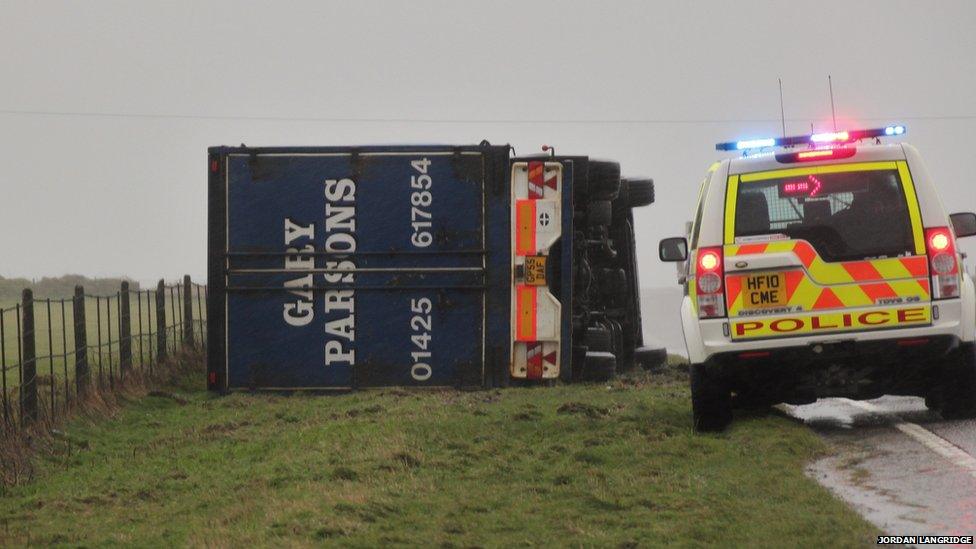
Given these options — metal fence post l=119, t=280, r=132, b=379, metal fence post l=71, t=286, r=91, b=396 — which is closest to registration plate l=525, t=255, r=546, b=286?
metal fence post l=119, t=280, r=132, b=379

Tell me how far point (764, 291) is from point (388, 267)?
6.77 m

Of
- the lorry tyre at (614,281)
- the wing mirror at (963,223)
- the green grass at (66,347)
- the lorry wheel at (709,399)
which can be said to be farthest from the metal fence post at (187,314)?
the wing mirror at (963,223)

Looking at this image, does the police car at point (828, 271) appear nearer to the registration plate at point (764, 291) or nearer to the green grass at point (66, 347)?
the registration plate at point (764, 291)

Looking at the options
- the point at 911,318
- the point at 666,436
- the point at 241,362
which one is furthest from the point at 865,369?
the point at 241,362

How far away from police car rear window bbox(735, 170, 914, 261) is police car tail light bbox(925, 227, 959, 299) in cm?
16

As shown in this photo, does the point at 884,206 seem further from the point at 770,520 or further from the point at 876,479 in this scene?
the point at 770,520

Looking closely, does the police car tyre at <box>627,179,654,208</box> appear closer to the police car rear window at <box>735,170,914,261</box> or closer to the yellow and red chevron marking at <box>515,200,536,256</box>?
the yellow and red chevron marking at <box>515,200,536,256</box>

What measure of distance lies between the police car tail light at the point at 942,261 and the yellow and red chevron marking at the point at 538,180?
6.91 meters

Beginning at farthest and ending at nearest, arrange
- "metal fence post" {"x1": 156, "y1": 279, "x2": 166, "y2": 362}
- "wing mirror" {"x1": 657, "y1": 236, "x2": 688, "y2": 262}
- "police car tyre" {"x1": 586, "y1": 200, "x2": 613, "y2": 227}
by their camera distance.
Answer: "metal fence post" {"x1": 156, "y1": 279, "x2": 166, "y2": 362}, "police car tyre" {"x1": 586, "y1": 200, "x2": 613, "y2": 227}, "wing mirror" {"x1": 657, "y1": 236, "x2": 688, "y2": 262}

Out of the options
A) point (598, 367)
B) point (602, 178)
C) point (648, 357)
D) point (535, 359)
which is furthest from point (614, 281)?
point (535, 359)

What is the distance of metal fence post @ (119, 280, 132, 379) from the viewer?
1886cm

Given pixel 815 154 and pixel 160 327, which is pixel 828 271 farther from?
pixel 160 327

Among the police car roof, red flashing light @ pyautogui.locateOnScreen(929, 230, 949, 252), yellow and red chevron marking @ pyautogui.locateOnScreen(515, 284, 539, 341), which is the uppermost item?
the police car roof

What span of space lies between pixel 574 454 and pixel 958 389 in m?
3.18
